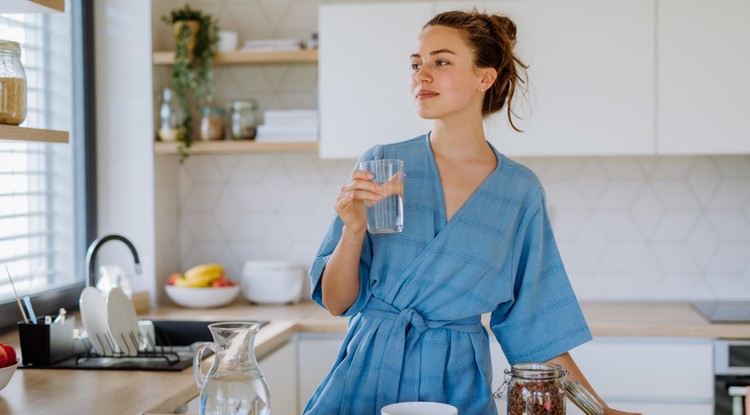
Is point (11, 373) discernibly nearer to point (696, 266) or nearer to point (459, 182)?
point (459, 182)

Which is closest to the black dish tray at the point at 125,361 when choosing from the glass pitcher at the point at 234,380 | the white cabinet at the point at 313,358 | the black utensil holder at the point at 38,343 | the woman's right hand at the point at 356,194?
the black utensil holder at the point at 38,343

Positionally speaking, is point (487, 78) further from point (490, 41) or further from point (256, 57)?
point (256, 57)

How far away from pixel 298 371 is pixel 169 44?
1.47 meters

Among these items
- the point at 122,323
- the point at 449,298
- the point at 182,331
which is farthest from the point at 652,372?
the point at 122,323

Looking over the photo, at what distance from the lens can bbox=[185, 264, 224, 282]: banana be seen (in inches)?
138

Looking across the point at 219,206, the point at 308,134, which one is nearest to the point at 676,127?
the point at 308,134

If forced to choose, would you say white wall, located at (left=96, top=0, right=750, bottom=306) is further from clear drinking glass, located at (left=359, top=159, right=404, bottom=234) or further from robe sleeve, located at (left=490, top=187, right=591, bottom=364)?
clear drinking glass, located at (left=359, top=159, right=404, bottom=234)

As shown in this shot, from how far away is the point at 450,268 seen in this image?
1923 millimetres

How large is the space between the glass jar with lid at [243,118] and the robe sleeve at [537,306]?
1795 mm

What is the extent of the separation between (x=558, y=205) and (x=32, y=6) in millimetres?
2222

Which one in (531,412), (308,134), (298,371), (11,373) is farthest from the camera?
(308,134)

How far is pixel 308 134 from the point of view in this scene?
3.46 meters

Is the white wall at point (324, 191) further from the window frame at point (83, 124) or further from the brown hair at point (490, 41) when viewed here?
the brown hair at point (490, 41)

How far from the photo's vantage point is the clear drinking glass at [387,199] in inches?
66.9
